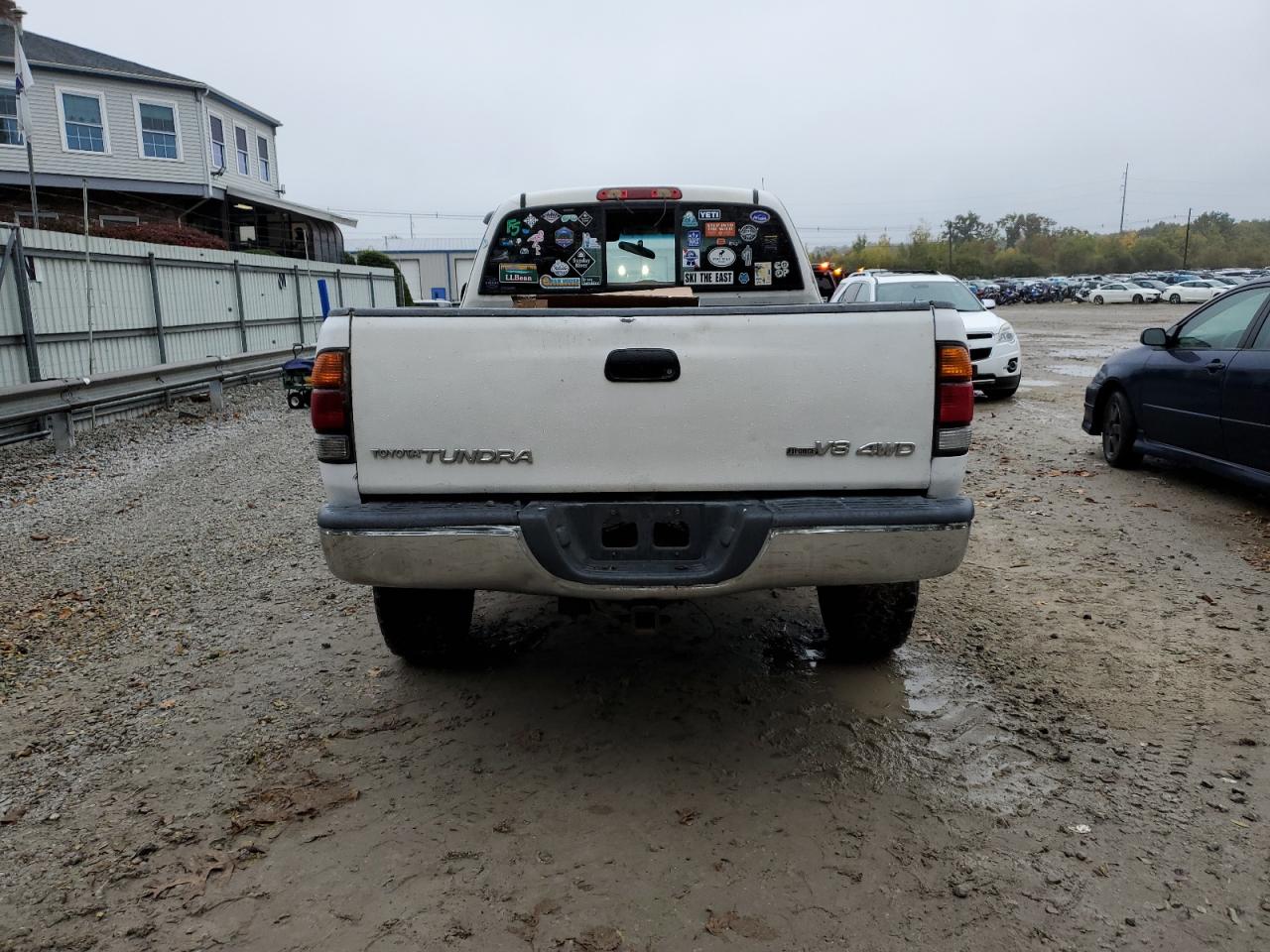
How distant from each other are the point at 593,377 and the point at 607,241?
266 centimetres

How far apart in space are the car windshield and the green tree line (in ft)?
253

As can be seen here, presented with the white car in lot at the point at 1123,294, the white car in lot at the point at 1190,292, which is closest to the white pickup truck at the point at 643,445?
the white car in lot at the point at 1190,292

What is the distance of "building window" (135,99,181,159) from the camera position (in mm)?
27094

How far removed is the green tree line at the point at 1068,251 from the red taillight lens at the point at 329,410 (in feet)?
291

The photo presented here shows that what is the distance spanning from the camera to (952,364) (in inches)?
121

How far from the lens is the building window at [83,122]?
1023 inches

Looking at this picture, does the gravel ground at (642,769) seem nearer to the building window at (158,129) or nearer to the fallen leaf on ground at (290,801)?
the fallen leaf on ground at (290,801)

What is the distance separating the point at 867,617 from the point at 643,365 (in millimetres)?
1581

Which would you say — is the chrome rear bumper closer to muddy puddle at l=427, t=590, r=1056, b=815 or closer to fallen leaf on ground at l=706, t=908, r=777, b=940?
muddy puddle at l=427, t=590, r=1056, b=815

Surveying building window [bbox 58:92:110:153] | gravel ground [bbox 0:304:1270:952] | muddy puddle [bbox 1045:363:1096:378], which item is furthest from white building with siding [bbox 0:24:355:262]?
gravel ground [bbox 0:304:1270:952]

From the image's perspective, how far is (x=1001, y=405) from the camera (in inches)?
495

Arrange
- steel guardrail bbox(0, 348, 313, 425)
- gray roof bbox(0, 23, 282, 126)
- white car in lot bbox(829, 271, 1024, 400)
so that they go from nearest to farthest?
1. steel guardrail bbox(0, 348, 313, 425)
2. white car in lot bbox(829, 271, 1024, 400)
3. gray roof bbox(0, 23, 282, 126)

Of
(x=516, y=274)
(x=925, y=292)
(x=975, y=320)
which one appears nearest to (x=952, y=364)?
(x=516, y=274)

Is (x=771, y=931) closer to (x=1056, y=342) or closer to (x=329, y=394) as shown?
(x=329, y=394)
